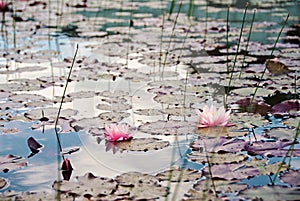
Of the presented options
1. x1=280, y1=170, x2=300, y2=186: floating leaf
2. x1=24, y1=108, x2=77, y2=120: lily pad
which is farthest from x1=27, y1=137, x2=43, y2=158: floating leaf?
x1=280, y1=170, x2=300, y2=186: floating leaf

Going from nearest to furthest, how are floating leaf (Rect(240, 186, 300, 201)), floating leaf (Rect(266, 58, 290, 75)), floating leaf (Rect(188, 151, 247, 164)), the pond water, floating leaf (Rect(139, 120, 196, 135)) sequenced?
1. floating leaf (Rect(240, 186, 300, 201))
2. the pond water
3. floating leaf (Rect(188, 151, 247, 164))
4. floating leaf (Rect(139, 120, 196, 135))
5. floating leaf (Rect(266, 58, 290, 75))

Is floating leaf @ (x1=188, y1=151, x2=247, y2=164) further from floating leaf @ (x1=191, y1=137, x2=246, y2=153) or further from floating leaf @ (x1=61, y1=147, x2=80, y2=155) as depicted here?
floating leaf @ (x1=61, y1=147, x2=80, y2=155)

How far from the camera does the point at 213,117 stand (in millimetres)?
1668

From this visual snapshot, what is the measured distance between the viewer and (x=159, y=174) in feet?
4.47

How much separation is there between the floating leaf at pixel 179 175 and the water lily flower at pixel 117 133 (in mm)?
269

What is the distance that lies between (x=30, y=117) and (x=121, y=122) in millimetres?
364

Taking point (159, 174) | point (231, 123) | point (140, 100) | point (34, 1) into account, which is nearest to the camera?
point (159, 174)

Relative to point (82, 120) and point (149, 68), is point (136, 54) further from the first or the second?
point (82, 120)

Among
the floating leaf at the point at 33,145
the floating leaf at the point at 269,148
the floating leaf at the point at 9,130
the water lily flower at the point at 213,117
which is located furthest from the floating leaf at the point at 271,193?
the floating leaf at the point at 9,130

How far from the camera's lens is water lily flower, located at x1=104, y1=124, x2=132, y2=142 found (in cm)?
158

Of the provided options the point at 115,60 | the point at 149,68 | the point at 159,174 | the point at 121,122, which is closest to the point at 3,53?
the point at 115,60

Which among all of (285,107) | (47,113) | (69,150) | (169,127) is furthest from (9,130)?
(285,107)

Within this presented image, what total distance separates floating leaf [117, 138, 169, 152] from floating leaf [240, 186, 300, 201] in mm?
416

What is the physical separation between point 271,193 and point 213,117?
50 cm
